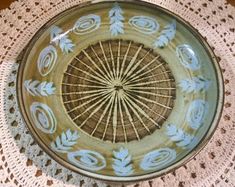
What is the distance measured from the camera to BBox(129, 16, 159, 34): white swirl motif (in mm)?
947

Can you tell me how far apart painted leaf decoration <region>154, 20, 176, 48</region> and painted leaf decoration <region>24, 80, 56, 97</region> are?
0.24 metres

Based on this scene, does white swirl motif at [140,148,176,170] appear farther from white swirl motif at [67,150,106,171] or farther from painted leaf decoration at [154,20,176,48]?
painted leaf decoration at [154,20,176,48]

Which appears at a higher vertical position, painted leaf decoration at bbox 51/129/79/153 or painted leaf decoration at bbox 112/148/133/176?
painted leaf decoration at bbox 51/129/79/153

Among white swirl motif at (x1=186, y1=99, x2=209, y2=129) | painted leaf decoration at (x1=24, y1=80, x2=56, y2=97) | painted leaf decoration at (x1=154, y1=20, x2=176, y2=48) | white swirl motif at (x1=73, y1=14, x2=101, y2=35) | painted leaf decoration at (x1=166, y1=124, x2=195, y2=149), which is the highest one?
white swirl motif at (x1=73, y1=14, x2=101, y2=35)

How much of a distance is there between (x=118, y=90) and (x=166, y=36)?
0.52 ft

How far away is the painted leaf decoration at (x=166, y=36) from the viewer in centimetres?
94

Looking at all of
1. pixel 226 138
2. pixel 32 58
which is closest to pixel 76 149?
pixel 32 58

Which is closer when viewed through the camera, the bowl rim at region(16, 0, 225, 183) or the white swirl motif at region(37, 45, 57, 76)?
the bowl rim at region(16, 0, 225, 183)

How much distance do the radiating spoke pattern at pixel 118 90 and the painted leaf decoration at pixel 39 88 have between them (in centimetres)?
3

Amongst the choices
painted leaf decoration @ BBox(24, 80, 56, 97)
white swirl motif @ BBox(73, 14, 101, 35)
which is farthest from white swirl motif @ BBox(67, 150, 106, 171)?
white swirl motif @ BBox(73, 14, 101, 35)

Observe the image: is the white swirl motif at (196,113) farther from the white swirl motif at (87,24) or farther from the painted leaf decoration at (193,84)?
the white swirl motif at (87,24)

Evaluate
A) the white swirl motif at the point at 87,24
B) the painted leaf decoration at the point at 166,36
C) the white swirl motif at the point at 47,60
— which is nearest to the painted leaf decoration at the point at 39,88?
the white swirl motif at the point at 47,60

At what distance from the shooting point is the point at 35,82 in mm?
891

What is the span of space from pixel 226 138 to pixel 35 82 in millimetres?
399
